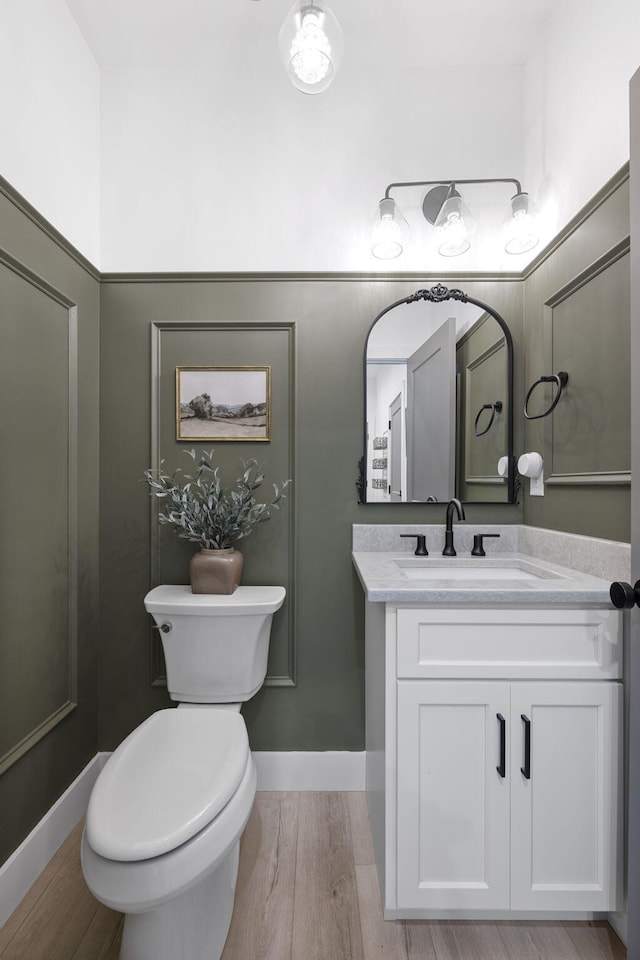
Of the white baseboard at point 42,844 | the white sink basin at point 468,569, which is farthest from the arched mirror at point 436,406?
the white baseboard at point 42,844

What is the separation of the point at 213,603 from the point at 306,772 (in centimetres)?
79

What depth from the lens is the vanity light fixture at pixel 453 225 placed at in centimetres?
174

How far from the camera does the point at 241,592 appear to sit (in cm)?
177

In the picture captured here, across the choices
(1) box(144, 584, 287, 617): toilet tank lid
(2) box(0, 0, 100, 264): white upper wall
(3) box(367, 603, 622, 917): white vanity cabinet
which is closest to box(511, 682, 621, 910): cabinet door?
(3) box(367, 603, 622, 917): white vanity cabinet

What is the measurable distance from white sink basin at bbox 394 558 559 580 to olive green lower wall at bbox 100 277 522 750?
199mm

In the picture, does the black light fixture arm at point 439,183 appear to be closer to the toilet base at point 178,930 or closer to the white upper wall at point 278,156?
the white upper wall at point 278,156

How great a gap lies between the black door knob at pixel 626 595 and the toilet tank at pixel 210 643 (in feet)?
3.31

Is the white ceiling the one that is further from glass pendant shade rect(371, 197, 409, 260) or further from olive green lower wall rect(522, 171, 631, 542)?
olive green lower wall rect(522, 171, 631, 542)

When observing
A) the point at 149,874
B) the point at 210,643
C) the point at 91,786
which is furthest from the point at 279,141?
the point at 91,786

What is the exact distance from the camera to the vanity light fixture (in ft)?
5.72

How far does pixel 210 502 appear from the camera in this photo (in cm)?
174

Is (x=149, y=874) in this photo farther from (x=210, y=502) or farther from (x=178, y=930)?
(x=210, y=502)

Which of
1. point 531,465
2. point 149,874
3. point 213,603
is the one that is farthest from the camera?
point 531,465

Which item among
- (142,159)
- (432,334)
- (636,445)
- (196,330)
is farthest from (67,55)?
(636,445)
